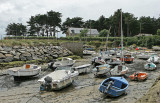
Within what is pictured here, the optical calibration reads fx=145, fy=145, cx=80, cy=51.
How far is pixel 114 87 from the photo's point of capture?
11352mm

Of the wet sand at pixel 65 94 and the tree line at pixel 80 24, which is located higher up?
the tree line at pixel 80 24

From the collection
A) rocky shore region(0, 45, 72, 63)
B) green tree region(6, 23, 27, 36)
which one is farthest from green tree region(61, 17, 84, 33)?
rocky shore region(0, 45, 72, 63)

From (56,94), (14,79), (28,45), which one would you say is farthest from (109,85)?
(28,45)

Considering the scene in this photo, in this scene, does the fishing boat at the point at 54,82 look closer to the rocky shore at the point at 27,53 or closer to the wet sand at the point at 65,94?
the wet sand at the point at 65,94

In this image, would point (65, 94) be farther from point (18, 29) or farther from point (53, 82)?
point (18, 29)

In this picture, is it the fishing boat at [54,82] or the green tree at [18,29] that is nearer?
the fishing boat at [54,82]

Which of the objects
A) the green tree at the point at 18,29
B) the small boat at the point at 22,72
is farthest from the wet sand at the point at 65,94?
the green tree at the point at 18,29

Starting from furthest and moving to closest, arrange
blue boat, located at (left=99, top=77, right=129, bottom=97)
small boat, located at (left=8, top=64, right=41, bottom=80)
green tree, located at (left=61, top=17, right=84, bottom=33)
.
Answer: green tree, located at (left=61, top=17, right=84, bottom=33), small boat, located at (left=8, top=64, right=41, bottom=80), blue boat, located at (left=99, top=77, right=129, bottom=97)

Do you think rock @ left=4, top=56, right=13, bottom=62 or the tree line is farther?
the tree line

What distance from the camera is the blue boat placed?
11.1 m

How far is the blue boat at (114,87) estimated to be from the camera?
36.3ft

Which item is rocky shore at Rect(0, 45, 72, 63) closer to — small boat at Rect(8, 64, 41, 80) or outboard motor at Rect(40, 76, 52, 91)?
small boat at Rect(8, 64, 41, 80)

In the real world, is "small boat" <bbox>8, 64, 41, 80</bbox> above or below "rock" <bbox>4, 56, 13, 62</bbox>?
below

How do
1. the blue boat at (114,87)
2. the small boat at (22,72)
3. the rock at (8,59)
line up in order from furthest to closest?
the rock at (8,59)
the small boat at (22,72)
the blue boat at (114,87)
